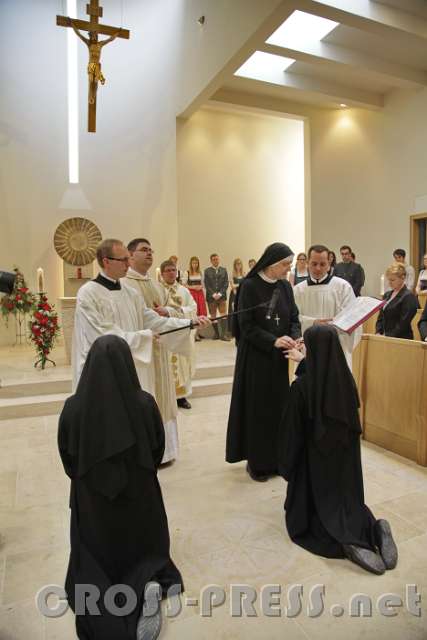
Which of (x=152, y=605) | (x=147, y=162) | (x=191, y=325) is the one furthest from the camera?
(x=147, y=162)

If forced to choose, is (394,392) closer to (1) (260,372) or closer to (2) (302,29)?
(1) (260,372)

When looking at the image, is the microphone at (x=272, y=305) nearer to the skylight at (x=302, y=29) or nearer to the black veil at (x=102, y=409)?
the black veil at (x=102, y=409)

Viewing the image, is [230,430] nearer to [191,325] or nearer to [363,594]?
[191,325]

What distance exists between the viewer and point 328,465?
2.60 meters

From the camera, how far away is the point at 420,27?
7.81 meters

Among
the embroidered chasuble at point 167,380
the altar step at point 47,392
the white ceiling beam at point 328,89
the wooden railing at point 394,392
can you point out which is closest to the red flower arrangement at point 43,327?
the altar step at point 47,392

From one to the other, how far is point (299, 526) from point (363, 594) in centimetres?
51

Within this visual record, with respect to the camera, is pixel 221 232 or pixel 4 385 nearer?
pixel 4 385

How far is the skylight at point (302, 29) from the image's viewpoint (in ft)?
27.4

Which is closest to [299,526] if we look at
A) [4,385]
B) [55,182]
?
[4,385]

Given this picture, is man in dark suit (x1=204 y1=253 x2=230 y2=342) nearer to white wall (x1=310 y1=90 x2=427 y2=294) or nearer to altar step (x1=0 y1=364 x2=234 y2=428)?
white wall (x1=310 y1=90 x2=427 y2=294)

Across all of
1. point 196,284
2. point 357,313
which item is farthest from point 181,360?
point 196,284

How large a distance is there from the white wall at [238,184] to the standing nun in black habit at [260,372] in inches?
324

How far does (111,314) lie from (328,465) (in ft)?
6.06
